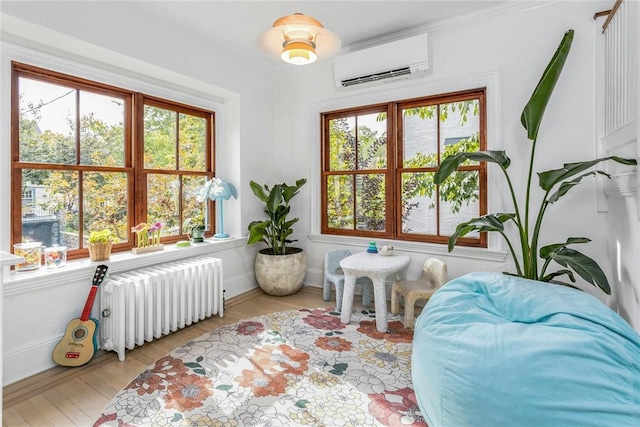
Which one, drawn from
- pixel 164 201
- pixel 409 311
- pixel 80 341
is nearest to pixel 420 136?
pixel 409 311

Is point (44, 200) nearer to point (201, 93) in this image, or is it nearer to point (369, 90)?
point (201, 93)

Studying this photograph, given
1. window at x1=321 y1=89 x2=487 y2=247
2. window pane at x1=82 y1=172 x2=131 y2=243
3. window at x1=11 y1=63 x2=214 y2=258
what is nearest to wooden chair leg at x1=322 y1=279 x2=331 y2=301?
window at x1=321 y1=89 x2=487 y2=247

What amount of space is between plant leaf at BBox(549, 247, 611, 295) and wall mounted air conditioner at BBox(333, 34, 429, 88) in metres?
1.97

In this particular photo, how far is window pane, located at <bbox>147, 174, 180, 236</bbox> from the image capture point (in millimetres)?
3156

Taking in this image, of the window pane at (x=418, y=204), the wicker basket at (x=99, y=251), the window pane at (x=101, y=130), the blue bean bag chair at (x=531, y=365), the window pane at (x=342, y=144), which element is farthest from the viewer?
the window pane at (x=342, y=144)

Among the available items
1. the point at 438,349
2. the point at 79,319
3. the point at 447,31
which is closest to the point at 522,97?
the point at 447,31

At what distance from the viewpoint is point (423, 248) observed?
10.7ft

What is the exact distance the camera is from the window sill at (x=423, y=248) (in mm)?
2934

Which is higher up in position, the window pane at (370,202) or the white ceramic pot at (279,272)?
the window pane at (370,202)

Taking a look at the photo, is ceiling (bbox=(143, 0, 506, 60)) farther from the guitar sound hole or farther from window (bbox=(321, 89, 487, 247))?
the guitar sound hole

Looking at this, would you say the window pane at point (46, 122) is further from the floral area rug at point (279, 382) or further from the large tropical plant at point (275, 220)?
the floral area rug at point (279, 382)

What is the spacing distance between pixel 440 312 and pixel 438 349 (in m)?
0.24

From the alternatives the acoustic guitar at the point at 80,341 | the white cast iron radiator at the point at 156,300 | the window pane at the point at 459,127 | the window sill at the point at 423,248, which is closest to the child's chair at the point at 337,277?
the window sill at the point at 423,248

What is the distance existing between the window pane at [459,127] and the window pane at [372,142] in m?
0.61
